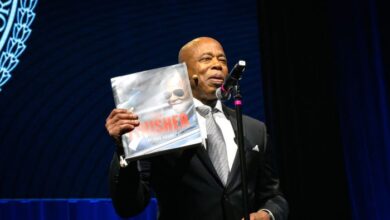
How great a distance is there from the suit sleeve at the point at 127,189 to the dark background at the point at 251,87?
1.85m

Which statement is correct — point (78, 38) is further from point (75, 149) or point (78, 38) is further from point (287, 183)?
point (287, 183)

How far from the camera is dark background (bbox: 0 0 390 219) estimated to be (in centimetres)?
335

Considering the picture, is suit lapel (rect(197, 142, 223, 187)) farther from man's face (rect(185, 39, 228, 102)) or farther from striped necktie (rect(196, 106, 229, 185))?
man's face (rect(185, 39, 228, 102))

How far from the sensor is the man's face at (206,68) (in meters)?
1.90

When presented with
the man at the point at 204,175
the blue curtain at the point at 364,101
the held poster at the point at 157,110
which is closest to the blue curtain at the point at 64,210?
the blue curtain at the point at 364,101

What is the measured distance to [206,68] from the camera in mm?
1933

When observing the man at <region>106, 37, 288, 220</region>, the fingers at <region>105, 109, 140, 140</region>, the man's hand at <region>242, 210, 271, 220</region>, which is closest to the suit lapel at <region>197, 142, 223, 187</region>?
the man at <region>106, 37, 288, 220</region>

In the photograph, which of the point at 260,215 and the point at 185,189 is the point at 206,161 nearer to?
the point at 185,189

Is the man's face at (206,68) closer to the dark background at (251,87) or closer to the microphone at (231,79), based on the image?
the microphone at (231,79)

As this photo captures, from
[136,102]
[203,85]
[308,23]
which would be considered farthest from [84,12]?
[136,102]

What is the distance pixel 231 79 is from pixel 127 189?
46 centimetres

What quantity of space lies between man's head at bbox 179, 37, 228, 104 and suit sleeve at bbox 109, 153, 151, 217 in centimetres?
38

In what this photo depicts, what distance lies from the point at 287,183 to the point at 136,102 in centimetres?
199

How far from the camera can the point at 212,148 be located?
5.91 feet
